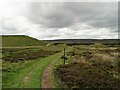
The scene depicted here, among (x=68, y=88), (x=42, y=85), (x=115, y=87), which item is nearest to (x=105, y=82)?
(x=115, y=87)

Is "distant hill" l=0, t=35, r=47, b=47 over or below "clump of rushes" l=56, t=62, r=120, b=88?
over

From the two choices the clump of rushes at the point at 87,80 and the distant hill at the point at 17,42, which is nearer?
the clump of rushes at the point at 87,80

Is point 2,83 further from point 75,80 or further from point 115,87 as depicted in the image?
point 115,87

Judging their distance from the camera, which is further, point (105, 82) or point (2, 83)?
point (2, 83)

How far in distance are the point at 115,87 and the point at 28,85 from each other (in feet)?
29.4

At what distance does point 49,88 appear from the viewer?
21594 mm

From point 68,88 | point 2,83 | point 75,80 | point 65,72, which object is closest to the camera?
point 68,88

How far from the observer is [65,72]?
28.5 m

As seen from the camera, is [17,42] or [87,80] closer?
[87,80]

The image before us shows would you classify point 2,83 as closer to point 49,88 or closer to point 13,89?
point 13,89

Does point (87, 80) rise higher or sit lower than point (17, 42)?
lower

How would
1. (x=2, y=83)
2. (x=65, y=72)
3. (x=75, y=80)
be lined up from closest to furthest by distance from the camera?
1. (x=75, y=80)
2. (x=2, y=83)
3. (x=65, y=72)

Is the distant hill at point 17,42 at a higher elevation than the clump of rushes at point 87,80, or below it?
higher

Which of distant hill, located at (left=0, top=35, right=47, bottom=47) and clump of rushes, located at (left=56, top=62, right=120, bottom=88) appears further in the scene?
distant hill, located at (left=0, top=35, right=47, bottom=47)
